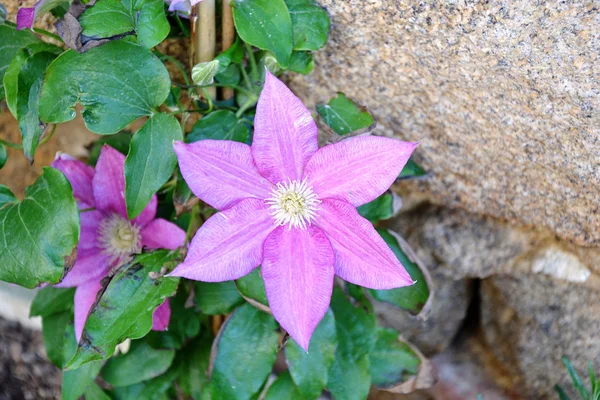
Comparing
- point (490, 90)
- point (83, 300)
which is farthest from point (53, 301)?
point (490, 90)

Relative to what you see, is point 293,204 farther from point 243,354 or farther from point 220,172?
point 243,354

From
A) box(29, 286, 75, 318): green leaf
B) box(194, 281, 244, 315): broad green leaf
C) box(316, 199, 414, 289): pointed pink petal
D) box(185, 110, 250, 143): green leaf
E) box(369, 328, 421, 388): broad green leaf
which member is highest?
box(185, 110, 250, 143): green leaf

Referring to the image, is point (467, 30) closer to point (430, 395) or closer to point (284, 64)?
point (284, 64)

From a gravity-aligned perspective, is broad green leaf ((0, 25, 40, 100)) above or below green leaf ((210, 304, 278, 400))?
above

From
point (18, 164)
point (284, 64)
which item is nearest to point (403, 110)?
point (284, 64)

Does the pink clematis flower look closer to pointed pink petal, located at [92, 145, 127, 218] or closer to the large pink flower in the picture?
pointed pink petal, located at [92, 145, 127, 218]

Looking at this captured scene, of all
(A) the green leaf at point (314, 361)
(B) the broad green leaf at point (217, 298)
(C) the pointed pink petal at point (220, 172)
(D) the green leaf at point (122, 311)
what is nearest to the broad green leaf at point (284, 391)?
(A) the green leaf at point (314, 361)

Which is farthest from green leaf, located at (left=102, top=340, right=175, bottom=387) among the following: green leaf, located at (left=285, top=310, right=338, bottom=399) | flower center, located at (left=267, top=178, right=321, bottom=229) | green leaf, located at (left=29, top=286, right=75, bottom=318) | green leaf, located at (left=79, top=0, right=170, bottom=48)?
green leaf, located at (left=79, top=0, right=170, bottom=48)
